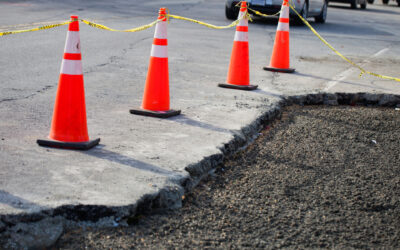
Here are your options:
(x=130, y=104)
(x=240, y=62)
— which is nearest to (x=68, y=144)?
(x=130, y=104)

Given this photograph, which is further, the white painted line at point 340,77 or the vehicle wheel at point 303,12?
the vehicle wheel at point 303,12

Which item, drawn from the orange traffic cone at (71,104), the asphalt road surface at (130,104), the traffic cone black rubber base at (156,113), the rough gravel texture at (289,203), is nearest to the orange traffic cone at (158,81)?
the traffic cone black rubber base at (156,113)

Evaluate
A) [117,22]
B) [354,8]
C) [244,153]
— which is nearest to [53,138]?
[244,153]

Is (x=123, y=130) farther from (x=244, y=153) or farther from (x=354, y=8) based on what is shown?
(x=354, y=8)

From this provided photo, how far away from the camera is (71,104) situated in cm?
401

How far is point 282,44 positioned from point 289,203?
4.89 metres

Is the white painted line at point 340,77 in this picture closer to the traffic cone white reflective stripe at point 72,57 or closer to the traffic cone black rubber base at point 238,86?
the traffic cone black rubber base at point 238,86

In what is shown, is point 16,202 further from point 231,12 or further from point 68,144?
point 231,12

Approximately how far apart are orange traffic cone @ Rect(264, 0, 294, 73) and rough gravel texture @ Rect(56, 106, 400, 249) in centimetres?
310

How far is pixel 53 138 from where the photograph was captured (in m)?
3.99

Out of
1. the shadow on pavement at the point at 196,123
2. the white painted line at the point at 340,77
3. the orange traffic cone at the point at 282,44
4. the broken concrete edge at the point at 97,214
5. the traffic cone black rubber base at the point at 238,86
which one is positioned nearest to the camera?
the broken concrete edge at the point at 97,214

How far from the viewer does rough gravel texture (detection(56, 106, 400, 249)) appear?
290 centimetres

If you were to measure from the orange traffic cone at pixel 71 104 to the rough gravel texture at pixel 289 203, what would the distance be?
99 centimetres

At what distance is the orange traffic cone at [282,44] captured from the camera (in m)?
7.98
